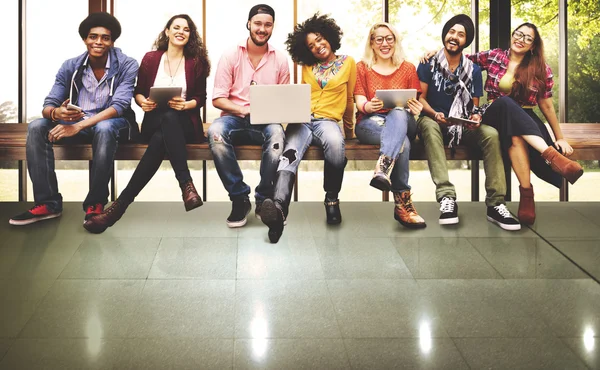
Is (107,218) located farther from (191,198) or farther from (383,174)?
(383,174)

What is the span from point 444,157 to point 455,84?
49 cm

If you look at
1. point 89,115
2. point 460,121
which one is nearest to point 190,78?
point 89,115

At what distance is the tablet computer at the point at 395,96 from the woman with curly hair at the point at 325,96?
314mm

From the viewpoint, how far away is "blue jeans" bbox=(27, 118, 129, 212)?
441cm

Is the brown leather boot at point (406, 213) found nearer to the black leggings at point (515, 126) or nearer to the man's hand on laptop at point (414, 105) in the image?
the man's hand on laptop at point (414, 105)

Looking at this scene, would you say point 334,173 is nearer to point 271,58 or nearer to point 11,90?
point 271,58

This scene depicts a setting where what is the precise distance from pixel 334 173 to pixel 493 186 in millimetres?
1007

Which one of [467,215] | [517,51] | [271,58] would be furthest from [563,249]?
[271,58]

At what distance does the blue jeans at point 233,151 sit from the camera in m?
4.39

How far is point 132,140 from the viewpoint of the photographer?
4703 millimetres

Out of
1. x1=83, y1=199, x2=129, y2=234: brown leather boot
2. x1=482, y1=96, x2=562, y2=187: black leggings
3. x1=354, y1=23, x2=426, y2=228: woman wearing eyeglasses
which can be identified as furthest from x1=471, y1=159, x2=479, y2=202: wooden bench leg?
x1=83, y1=199, x2=129, y2=234: brown leather boot

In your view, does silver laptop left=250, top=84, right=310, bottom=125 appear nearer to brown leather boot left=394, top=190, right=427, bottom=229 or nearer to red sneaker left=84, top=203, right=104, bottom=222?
brown leather boot left=394, top=190, right=427, bottom=229

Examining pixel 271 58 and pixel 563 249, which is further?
pixel 271 58

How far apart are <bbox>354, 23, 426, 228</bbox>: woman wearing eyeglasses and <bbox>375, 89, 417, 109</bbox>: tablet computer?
0.04 metres
